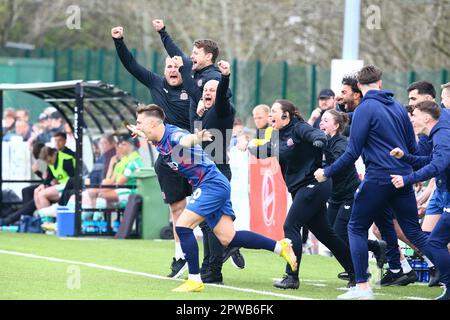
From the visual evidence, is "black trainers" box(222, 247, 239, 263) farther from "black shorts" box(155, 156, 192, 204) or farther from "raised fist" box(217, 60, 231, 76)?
"raised fist" box(217, 60, 231, 76)

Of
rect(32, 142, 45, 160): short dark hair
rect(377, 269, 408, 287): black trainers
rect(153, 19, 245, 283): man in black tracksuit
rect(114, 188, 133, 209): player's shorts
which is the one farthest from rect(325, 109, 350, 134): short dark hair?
rect(32, 142, 45, 160): short dark hair

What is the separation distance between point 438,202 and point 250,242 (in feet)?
6.44

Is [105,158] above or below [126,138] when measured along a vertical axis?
below

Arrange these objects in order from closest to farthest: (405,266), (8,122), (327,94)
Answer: (405,266), (327,94), (8,122)

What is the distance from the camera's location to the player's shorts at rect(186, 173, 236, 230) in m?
10.9

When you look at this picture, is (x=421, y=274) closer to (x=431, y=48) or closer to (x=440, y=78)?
(x=440, y=78)

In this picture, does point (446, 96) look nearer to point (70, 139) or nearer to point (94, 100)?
point (94, 100)

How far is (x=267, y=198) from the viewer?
1691 centimetres

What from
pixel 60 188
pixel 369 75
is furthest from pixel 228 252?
pixel 60 188

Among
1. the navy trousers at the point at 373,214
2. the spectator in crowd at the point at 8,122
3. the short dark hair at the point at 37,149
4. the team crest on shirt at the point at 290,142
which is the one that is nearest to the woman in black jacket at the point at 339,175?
the team crest on shirt at the point at 290,142

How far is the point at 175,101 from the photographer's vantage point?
42.7ft

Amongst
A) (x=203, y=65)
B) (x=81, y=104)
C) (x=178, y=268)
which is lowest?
(x=178, y=268)

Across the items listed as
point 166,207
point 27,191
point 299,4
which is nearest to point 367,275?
point 166,207
